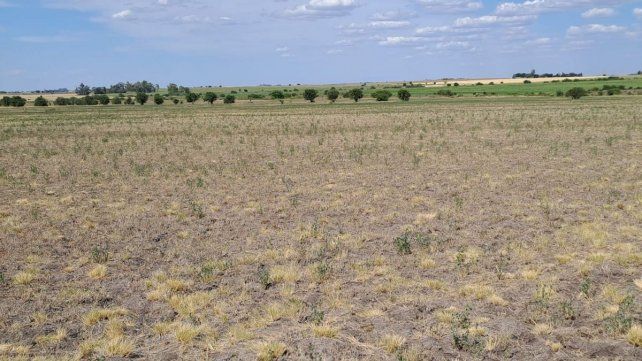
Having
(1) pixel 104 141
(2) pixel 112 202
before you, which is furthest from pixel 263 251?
(1) pixel 104 141

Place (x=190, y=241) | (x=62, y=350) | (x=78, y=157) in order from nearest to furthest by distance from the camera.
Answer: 1. (x=62, y=350)
2. (x=190, y=241)
3. (x=78, y=157)

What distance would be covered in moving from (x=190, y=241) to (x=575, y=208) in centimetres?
1006

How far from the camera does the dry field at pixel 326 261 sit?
734cm

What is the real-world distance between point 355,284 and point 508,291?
2557mm

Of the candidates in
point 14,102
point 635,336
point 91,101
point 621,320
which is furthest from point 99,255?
point 91,101

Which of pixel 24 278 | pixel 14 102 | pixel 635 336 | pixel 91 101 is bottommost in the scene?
pixel 635 336

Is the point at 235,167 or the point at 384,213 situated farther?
the point at 235,167

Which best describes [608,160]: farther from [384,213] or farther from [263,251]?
[263,251]

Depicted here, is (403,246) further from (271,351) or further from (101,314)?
(101,314)

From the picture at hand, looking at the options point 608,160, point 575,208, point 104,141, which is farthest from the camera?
point 104,141

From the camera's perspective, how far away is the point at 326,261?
10734mm

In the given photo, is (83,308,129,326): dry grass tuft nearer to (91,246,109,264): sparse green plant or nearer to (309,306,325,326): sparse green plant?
(91,246,109,264): sparse green plant

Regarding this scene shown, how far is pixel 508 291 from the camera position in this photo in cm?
892

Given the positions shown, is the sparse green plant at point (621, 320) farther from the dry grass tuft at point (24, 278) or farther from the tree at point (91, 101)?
the tree at point (91, 101)
